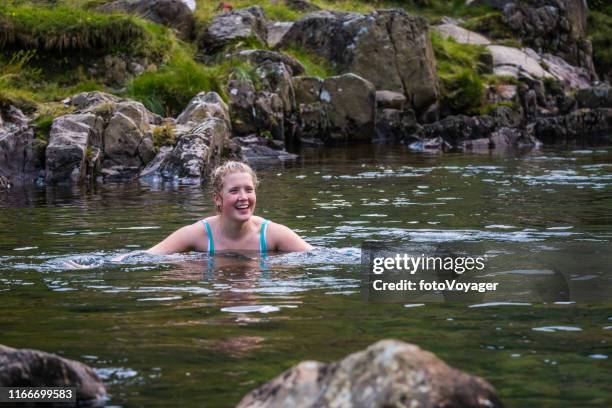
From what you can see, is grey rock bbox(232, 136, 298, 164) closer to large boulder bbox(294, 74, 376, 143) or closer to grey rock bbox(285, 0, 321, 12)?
large boulder bbox(294, 74, 376, 143)

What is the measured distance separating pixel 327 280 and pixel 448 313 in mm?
1662

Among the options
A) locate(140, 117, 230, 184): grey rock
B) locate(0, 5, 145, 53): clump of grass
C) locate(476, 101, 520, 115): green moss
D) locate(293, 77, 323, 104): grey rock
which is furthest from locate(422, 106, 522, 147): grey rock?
locate(140, 117, 230, 184): grey rock

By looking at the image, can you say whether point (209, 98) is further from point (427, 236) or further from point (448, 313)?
point (448, 313)

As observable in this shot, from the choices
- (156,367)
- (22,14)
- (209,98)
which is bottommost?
(156,367)

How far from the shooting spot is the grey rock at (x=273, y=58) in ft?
89.6

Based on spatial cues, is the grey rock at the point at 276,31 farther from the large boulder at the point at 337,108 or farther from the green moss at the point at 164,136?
the green moss at the point at 164,136

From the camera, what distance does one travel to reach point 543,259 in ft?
31.7

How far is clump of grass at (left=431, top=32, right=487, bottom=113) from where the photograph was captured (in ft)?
99.7

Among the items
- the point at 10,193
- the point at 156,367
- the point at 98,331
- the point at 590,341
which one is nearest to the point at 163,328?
the point at 98,331

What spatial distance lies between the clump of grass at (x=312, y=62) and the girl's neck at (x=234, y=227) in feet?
62.1

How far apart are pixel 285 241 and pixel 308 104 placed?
17224 millimetres

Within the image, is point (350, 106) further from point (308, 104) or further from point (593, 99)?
point (593, 99)

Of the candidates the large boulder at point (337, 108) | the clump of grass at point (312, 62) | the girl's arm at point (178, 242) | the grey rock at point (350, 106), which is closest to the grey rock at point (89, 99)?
the large boulder at point (337, 108)

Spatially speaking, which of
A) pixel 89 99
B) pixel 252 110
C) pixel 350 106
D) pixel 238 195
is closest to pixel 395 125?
pixel 350 106
